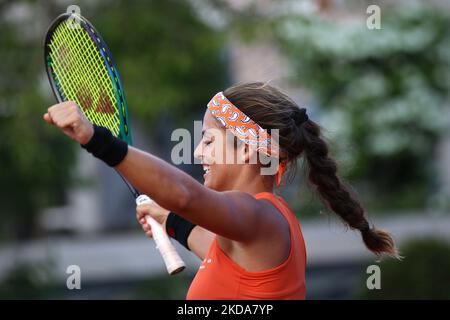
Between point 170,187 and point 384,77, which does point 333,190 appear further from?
point 384,77

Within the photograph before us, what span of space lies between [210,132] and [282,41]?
283 inches

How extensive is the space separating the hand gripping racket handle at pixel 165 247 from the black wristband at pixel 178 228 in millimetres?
37

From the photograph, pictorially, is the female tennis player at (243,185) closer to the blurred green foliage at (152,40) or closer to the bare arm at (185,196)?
the bare arm at (185,196)

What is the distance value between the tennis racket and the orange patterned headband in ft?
1.60

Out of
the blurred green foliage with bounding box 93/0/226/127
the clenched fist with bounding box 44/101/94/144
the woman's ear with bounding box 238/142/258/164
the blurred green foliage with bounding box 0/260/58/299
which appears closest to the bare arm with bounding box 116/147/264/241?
the clenched fist with bounding box 44/101/94/144

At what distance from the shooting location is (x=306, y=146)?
9.87 feet

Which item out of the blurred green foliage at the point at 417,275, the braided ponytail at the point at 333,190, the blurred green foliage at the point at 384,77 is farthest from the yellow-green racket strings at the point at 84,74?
the blurred green foliage at the point at 384,77

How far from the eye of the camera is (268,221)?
2.69 meters

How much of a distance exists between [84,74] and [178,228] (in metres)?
0.69

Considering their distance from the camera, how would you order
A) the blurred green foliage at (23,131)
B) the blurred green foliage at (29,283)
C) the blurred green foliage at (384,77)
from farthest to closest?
the blurred green foliage at (384,77), the blurred green foliage at (29,283), the blurred green foliage at (23,131)

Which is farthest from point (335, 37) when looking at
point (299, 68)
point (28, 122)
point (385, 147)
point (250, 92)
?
point (250, 92)

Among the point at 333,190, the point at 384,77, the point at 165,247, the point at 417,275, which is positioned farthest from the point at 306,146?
the point at 384,77

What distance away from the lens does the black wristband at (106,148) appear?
2.38 meters
